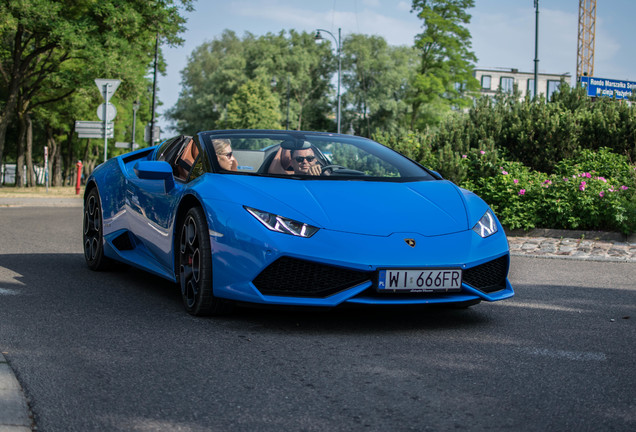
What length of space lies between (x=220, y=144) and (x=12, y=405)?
9.34 ft

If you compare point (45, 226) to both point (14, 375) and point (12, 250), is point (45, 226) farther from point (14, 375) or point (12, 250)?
point (14, 375)

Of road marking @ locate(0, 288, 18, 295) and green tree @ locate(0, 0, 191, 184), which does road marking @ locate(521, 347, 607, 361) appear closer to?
road marking @ locate(0, 288, 18, 295)

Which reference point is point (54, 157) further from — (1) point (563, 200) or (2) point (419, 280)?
→ (2) point (419, 280)

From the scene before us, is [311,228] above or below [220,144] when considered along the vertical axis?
below

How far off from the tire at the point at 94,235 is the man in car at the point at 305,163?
2.30 meters

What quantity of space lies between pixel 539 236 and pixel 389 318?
711 cm

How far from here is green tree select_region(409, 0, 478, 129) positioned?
5097 centimetres

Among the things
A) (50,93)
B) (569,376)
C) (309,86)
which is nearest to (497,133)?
(569,376)

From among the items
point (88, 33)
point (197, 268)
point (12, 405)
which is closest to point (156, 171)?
point (197, 268)

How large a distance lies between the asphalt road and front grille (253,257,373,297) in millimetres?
257

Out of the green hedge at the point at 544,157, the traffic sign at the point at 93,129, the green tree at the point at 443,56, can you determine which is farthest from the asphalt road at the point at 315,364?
the green tree at the point at 443,56

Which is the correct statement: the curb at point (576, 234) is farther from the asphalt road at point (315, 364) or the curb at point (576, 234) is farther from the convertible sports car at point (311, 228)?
the convertible sports car at point (311, 228)

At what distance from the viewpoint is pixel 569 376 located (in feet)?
12.4

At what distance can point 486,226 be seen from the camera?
5.02 meters
